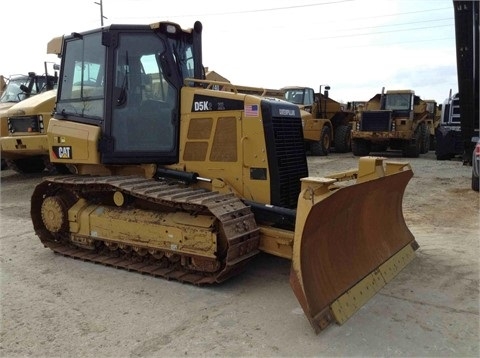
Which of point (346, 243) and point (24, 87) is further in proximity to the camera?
point (24, 87)

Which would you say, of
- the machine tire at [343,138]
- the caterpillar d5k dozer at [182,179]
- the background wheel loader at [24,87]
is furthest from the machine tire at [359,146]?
the caterpillar d5k dozer at [182,179]

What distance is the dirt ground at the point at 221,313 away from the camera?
3.28 meters

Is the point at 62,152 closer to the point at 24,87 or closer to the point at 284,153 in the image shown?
the point at 284,153

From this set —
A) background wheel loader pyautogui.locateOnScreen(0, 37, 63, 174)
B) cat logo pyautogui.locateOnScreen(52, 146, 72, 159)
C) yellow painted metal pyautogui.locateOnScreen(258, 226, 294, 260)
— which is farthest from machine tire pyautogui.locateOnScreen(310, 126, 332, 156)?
yellow painted metal pyautogui.locateOnScreen(258, 226, 294, 260)

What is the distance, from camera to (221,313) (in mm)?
3861

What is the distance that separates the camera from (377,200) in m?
4.81

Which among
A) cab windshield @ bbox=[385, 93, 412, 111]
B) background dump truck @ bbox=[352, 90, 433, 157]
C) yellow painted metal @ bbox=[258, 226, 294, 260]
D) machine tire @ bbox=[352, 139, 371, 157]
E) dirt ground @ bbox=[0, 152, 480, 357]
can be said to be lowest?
dirt ground @ bbox=[0, 152, 480, 357]

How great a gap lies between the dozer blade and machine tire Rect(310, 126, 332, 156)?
12586 mm

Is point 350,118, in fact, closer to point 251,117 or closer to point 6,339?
point 251,117

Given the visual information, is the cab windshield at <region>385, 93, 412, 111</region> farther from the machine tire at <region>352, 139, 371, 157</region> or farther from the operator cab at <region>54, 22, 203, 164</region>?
the operator cab at <region>54, 22, 203, 164</region>

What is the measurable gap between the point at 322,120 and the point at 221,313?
14.8m

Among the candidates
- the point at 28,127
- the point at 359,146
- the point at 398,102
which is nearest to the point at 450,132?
the point at 398,102

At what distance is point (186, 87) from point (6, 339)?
3088mm

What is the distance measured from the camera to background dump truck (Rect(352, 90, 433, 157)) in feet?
56.6
